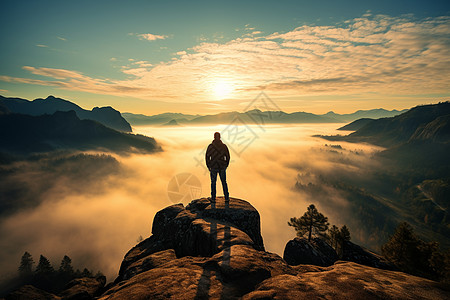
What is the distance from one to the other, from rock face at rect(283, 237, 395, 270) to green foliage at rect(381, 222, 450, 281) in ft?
22.7

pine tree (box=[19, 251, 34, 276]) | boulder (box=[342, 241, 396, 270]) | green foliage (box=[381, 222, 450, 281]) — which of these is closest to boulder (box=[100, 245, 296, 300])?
boulder (box=[342, 241, 396, 270])

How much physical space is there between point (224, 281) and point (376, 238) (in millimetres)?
263019

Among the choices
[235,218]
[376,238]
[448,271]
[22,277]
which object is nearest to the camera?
[235,218]

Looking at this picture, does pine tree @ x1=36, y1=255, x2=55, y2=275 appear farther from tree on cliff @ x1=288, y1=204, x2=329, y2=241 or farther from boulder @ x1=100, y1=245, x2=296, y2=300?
boulder @ x1=100, y1=245, x2=296, y2=300

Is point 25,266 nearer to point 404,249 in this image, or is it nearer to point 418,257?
point 404,249

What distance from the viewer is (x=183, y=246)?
1477 centimetres

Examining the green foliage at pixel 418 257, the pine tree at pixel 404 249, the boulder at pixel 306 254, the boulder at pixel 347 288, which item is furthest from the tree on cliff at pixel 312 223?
the boulder at pixel 347 288

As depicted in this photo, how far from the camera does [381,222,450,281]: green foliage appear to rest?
22.3m

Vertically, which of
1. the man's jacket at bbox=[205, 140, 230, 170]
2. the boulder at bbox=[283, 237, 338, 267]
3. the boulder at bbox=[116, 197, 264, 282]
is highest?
the man's jacket at bbox=[205, 140, 230, 170]

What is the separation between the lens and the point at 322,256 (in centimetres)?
1983

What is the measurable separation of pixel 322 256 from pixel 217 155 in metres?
16.0

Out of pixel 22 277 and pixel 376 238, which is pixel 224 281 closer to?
pixel 22 277

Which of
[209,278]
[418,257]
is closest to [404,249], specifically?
[418,257]

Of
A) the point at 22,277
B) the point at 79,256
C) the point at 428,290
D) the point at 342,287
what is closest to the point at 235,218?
the point at 342,287
